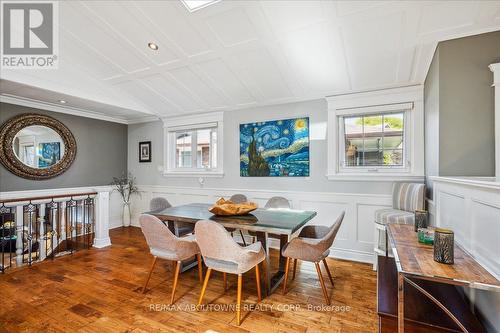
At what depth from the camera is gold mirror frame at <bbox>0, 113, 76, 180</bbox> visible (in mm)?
3662

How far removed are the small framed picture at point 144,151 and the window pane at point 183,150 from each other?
0.67m

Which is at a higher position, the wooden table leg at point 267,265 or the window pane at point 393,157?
the window pane at point 393,157

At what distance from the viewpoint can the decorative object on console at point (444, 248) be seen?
1232 millimetres

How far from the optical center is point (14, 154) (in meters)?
3.76

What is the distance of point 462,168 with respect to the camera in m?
2.13

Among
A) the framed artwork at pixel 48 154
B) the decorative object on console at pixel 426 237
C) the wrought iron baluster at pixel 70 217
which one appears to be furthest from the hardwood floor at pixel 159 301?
the framed artwork at pixel 48 154

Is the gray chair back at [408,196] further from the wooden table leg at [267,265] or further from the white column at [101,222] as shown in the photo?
the white column at [101,222]

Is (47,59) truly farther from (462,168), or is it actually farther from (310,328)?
(462,168)

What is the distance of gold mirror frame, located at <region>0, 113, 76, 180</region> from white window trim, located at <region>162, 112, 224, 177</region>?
1688 millimetres

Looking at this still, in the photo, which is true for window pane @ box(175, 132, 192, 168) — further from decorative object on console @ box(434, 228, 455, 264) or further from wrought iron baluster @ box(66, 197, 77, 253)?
decorative object on console @ box(434, 228, 455, 264)

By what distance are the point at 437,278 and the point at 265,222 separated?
145 centimetres

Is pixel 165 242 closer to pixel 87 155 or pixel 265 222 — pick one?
pixel 265 222

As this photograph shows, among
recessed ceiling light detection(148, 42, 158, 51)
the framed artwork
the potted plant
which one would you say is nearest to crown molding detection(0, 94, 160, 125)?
the framed artwork

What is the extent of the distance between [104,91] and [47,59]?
83 centimetres
